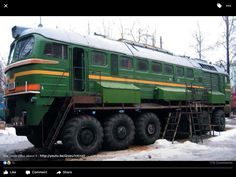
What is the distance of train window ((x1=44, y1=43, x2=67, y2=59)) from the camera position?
1031 cm

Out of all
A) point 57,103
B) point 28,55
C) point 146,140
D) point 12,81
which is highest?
point 28,55

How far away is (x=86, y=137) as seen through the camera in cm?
1034

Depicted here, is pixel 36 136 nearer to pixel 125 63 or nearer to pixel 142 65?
pixel 125 63

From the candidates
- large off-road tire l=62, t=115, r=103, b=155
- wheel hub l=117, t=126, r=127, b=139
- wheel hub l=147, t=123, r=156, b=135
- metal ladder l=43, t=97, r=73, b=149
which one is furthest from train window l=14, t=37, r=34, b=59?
wheel hub l=147, t=123, r=156, b=135

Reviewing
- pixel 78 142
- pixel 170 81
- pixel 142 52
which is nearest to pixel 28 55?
pixel 78 142

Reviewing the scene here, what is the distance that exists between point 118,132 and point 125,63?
3.29 metres

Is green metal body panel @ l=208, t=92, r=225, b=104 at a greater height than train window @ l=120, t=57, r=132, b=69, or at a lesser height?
lesser

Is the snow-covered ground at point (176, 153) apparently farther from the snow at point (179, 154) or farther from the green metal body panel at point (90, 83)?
the green metal body panel at point (90, 83)

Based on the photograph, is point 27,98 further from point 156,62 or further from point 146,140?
point 156,62

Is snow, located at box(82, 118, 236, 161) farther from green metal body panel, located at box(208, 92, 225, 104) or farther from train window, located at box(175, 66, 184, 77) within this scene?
green metal body panel, located at box(208, 92, 225, 104)

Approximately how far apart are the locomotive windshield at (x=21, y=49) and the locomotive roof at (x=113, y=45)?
0.30 meters

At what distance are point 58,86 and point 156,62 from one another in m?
6.24

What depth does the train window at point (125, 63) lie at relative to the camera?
13.1 meters
